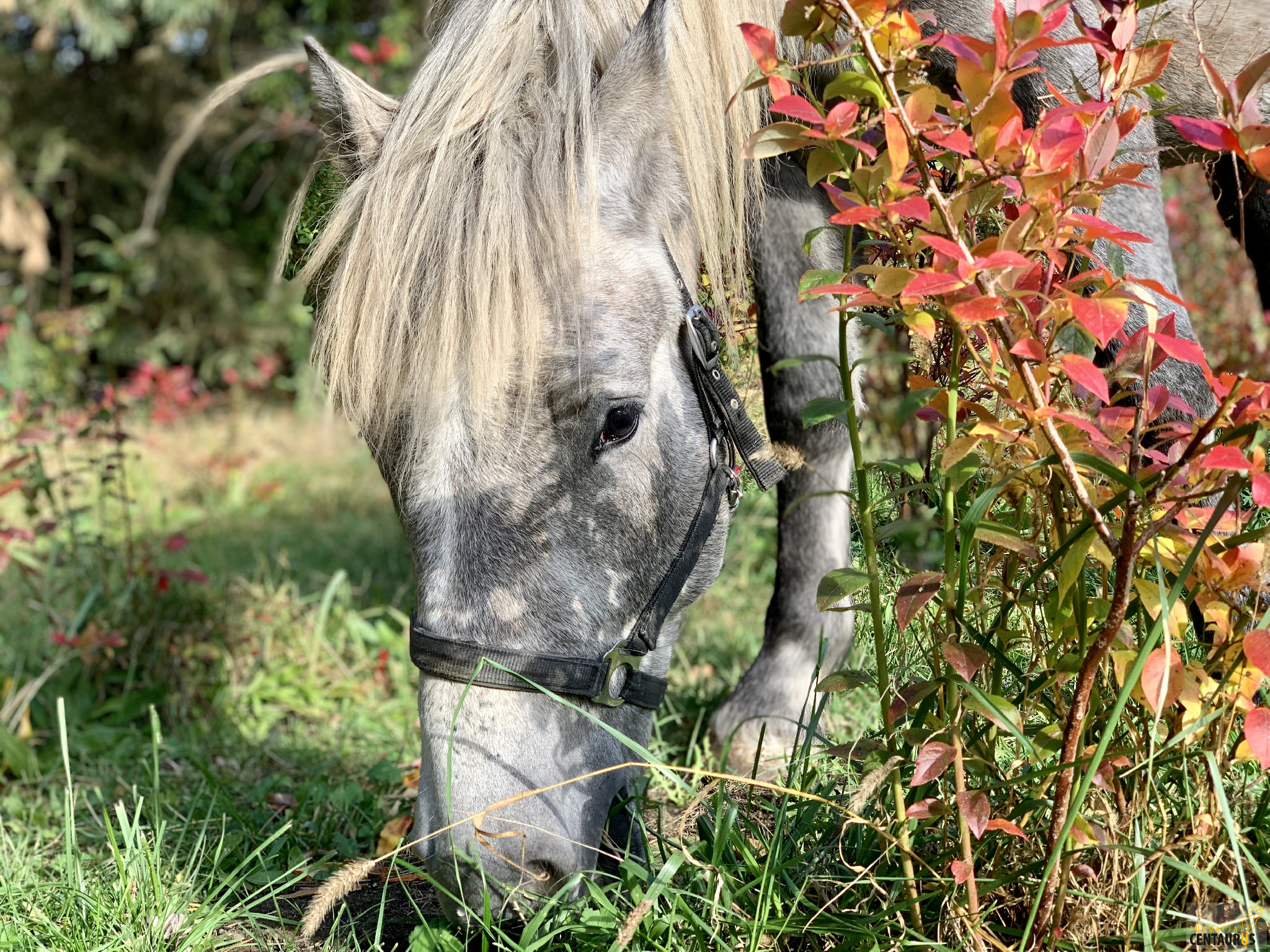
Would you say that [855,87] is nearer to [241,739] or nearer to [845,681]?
[845,681]

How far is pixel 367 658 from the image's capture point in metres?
3.26

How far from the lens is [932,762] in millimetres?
1187

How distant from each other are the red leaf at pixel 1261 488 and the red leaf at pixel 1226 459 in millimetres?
13

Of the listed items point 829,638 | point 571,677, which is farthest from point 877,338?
point 571,677

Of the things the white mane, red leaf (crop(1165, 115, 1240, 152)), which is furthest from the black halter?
red leaf (crop(1165, 115, 1240, 152))

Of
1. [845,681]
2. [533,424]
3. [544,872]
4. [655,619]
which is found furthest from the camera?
[655,619]

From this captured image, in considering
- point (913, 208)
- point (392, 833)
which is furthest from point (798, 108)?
point (392, 833)

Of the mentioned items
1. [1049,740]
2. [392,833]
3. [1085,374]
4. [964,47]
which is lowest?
[392,833]

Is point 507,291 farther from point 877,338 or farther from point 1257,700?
point 877,338

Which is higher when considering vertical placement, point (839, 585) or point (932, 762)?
point (839, 585)

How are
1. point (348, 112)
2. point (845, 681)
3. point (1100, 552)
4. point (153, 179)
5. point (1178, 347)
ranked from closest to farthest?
1. point (1178, 347)
2. point (1100, 552)
3. point (845, 681)
4. point (348, 112)
5. point (153, 179)

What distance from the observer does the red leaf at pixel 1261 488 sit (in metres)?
0.99

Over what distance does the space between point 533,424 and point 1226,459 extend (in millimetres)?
927

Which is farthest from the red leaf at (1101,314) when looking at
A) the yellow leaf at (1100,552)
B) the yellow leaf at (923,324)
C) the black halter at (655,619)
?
the black halter at (655,619)
